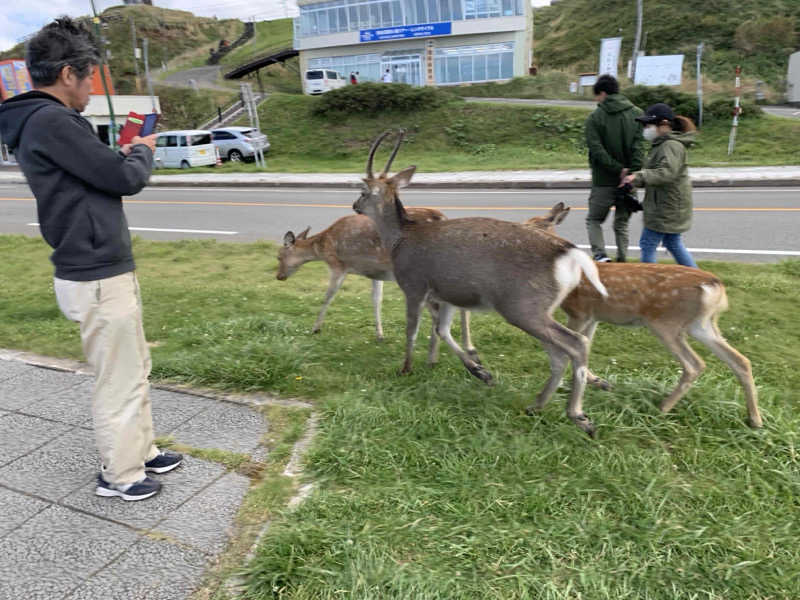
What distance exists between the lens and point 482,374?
4.50 metres

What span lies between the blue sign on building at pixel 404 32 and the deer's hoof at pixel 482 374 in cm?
4272

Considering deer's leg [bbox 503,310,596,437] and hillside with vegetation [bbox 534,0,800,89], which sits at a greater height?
hillside with vegetation [bbox 534,0,800,89]

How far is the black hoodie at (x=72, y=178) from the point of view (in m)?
2.83

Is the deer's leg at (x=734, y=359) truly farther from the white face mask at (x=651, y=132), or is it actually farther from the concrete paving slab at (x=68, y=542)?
the concrete paving slab at (x=68, y=542)

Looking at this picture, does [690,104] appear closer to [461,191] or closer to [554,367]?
[461,191]

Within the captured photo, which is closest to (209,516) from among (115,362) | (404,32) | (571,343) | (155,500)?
(155,500)

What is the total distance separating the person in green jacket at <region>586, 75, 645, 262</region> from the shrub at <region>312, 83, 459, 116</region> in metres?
23.3

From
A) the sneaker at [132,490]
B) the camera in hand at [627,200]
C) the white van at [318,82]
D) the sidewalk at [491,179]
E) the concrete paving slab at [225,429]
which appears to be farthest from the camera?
the white van at [318,82]

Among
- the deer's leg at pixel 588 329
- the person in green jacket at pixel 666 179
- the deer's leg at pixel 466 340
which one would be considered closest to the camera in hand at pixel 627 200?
the person in green jacket at pixel 666 179

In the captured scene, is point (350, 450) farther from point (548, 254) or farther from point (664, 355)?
point (664, 355)

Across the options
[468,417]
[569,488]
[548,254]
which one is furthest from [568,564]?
[548,254]

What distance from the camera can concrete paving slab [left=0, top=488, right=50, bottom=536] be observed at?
3.16 meters

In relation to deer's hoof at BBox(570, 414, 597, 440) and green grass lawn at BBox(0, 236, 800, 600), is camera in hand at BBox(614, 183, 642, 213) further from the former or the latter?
deer's hoof at BBox(570, 414, 597, 440)

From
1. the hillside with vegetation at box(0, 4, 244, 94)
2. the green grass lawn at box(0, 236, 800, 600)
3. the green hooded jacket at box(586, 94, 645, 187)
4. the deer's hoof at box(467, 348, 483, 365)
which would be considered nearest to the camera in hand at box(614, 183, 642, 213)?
the green hooded jacket at box(586, 94, 645, 187)
